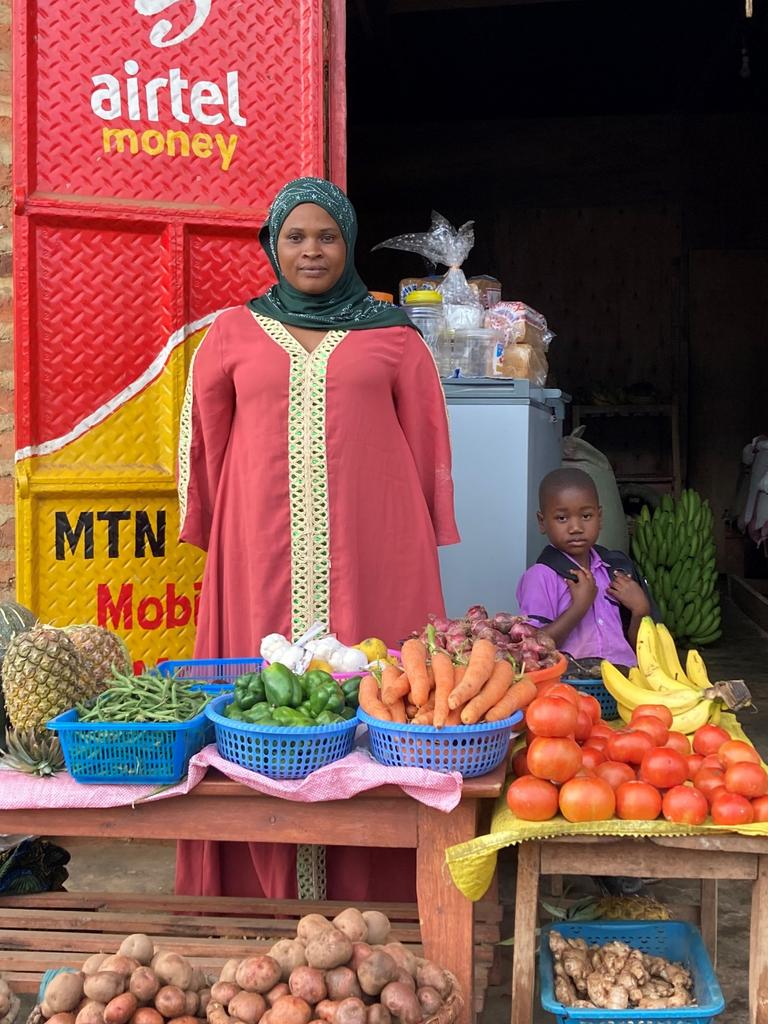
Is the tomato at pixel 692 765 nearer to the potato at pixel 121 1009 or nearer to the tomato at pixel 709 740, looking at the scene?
the tomato at pixel 709 740

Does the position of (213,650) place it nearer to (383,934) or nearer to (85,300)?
(383,934)

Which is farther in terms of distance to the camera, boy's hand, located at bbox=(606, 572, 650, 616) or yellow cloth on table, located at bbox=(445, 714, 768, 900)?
boy's hand, located at bbox=(606, 572, 650, 616)

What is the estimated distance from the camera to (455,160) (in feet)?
35.7

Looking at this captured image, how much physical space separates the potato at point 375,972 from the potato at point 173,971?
0.34 meters

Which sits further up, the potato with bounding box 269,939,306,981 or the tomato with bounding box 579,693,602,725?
the tomato with bounding box 579,693,602,725

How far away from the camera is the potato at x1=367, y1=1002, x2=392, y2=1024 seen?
72.8 inches

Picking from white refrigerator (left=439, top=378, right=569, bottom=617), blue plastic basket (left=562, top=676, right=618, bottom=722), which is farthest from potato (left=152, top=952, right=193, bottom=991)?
white refrigerator (left=439, top=378, right=569, bottom=617)

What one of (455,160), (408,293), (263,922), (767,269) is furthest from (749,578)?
(263,922)

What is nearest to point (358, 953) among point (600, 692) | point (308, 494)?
point (600, 692)

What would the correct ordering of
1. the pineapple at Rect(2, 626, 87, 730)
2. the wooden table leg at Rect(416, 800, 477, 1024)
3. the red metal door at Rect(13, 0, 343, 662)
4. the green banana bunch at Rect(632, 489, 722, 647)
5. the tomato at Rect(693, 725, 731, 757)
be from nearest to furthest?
the wooden table leg at Rect(416, 800, 477, 1024), the pineapple at Rect(2, 626, 87, 730), the tomato at Rect(693, 725, 731, 757), the red metal door at Rect(13, 0, 343, 662), the green banana bunch at Rect(632, 489, 722, 647)

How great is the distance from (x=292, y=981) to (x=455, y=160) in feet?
33.1

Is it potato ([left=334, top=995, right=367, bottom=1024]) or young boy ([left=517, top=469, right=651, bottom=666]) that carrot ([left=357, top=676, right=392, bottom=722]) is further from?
young boy ([left=517, top=469, right=651, bottom=666])

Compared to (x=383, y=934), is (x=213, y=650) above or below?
above

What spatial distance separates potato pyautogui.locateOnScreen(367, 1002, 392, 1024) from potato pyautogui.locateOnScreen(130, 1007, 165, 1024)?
384 millimetres
